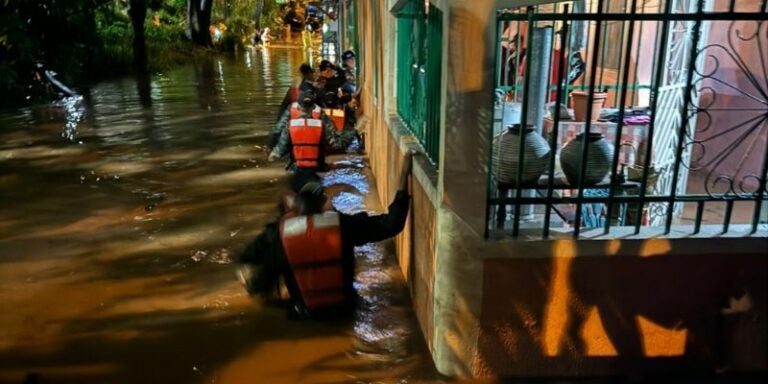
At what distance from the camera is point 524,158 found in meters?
3.81

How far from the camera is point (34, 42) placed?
16688mm

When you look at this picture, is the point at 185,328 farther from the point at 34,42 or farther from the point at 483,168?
the point at 34,42

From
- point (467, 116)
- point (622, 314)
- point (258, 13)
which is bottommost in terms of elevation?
point (622, 314)

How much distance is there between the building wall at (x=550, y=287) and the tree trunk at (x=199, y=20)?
1293 inches

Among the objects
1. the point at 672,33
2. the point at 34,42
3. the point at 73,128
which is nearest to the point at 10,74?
the point at 34,42

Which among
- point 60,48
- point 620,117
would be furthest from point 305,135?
point 60,48

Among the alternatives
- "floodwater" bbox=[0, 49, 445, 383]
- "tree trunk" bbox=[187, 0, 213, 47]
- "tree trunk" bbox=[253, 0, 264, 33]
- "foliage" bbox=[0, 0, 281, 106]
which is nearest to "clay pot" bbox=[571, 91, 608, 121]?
"floodwater" bbox=[0, 49, 445, 383]

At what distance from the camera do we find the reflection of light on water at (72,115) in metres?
12.1

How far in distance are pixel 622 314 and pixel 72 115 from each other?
13.6 meters

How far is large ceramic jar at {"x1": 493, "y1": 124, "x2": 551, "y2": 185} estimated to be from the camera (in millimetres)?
3861

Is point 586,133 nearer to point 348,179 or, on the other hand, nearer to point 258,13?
point 348,179

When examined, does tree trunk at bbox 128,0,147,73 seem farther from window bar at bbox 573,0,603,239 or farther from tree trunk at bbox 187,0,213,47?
window bar at bbox 573,0,603,239

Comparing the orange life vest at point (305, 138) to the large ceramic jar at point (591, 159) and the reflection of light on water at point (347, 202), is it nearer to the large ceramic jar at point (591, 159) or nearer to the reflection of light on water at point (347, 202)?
the reflection of light on water at point (347, 202)

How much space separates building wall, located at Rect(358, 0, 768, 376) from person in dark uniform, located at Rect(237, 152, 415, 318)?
81cm
